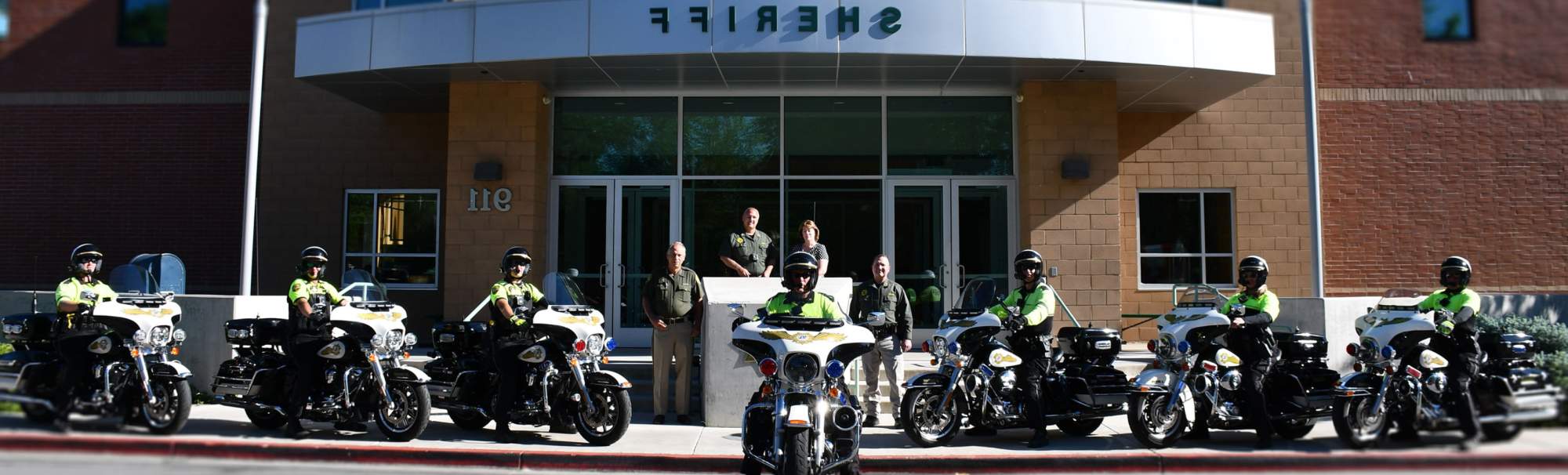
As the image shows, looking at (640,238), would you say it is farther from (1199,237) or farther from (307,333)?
(1199,237)

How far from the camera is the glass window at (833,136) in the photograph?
13.2 meters

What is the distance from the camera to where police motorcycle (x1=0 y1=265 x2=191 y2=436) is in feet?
21.8

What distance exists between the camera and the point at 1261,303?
780cm

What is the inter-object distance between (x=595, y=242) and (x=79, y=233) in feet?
27.6

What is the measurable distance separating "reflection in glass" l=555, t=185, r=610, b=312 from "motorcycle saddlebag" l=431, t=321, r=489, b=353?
4.63m

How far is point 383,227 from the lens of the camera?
14.5 metres

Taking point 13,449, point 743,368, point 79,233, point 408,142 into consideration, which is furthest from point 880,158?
point 79,233

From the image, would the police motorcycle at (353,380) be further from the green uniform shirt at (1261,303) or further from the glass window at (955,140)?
the glass window at (955,140)

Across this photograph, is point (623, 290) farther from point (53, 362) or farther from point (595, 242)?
point (53, 362)

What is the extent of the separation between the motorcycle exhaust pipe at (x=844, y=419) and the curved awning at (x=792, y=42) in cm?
593

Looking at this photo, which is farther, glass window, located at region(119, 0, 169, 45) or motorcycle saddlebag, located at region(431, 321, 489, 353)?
motorcycle saddlebag, located at region(431, 321, 489, 353)

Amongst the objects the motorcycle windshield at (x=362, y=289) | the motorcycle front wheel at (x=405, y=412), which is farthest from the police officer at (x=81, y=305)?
the motorcycle front wheel at (x=405, y=412)

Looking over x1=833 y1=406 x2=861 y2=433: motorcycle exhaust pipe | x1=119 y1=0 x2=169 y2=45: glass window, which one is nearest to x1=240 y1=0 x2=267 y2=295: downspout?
x1=119 y1=0 x2=169 y2=45: glass window

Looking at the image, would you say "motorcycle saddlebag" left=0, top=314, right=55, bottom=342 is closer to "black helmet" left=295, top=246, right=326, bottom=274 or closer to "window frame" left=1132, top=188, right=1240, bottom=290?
"black helmet" left=295, top=246, right=326, bottom=274
